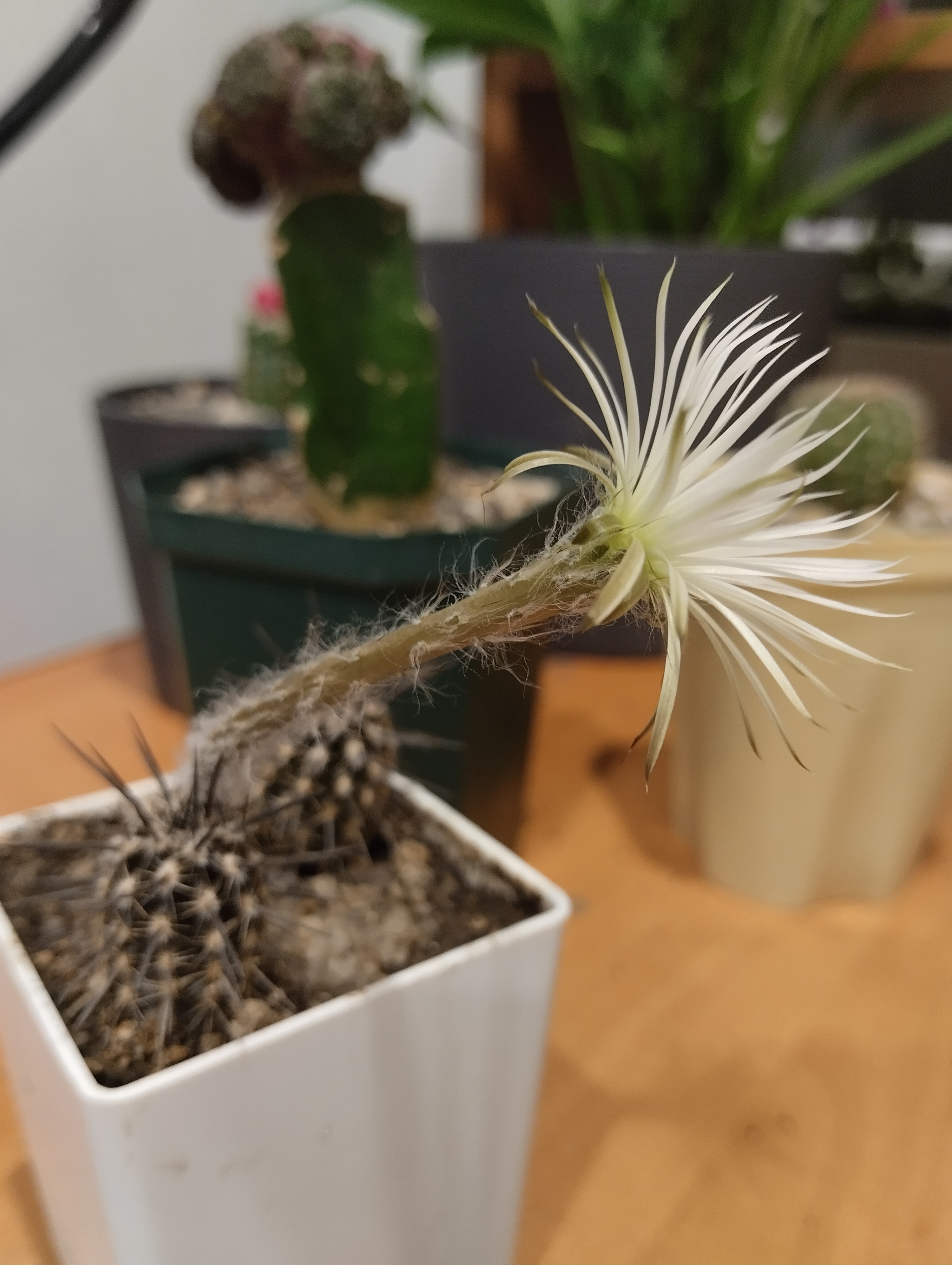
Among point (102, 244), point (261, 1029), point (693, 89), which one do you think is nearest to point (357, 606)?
point (261, 1029)

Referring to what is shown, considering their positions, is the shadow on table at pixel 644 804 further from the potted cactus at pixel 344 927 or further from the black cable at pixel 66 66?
the black cable at pixel 66 66

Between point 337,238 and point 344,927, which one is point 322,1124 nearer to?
point 344,927

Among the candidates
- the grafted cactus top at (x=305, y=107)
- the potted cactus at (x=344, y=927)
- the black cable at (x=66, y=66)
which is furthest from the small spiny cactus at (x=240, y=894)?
the black cable at (x=66, y=66)

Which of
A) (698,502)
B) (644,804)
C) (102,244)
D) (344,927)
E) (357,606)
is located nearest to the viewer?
(698,502)

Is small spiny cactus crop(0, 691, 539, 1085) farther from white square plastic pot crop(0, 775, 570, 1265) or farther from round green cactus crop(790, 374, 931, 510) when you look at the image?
round green cactus crop(790, 374, 931, 510)

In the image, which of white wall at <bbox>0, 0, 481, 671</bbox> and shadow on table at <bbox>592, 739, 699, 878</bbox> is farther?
white wall at <bbox>0, 0, 481, 671</bbox>

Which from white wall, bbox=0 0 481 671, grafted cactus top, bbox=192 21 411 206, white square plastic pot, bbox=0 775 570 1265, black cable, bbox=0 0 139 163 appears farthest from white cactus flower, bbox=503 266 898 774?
white wall, bbox=0 0 481 671
